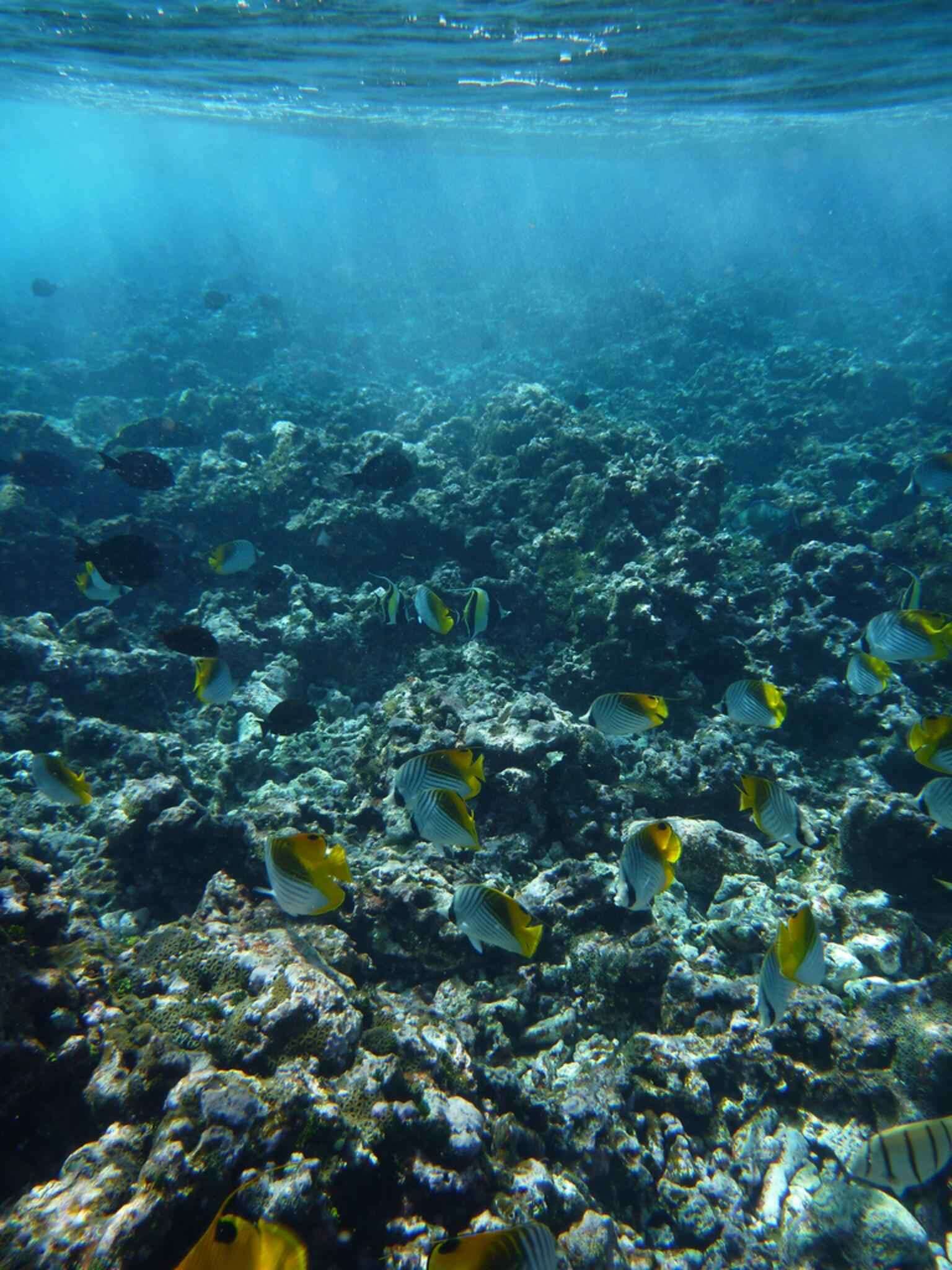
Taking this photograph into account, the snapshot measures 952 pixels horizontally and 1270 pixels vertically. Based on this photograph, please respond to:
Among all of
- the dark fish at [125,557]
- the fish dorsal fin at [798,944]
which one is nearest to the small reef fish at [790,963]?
the fish dorsal fin at [798,944]

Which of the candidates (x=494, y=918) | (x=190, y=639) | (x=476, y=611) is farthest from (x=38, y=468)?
(x=494, y=918)

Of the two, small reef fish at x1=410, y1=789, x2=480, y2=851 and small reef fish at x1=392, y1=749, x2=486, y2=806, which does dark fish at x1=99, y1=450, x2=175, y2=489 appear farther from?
small reef fish at x1=410, y1=789, x2=480, y2=851

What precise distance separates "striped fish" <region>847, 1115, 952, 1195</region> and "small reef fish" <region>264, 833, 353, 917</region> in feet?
8.65

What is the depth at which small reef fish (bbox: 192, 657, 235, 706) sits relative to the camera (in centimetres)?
538

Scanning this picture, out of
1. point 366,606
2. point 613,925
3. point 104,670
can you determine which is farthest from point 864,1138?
point 104,670

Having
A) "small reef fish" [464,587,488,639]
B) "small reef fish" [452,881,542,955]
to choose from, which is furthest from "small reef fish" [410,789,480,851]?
"small reef fish" [464,587,488,639]

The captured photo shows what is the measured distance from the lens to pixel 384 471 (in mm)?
8289

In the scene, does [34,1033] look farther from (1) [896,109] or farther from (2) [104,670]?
(1) [896,109]

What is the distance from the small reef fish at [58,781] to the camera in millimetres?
4719

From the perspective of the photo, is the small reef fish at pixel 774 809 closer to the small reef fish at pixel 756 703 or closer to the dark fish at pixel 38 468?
the small reef fish at pixel 756 703

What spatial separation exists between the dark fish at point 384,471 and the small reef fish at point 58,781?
5.04 m

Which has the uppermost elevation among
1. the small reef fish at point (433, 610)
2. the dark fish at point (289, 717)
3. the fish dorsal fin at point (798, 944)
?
the small reef fish at point (433, 610)

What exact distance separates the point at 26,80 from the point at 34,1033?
40705mm

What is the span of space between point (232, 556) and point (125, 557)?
1.17 metres
